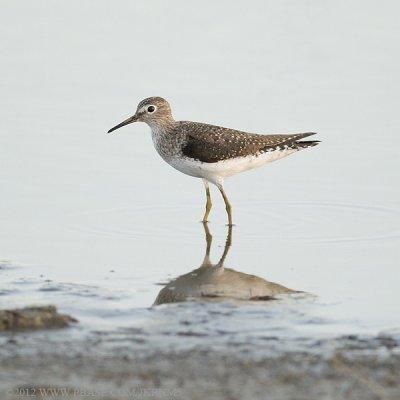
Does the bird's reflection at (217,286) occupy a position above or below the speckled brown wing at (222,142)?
below

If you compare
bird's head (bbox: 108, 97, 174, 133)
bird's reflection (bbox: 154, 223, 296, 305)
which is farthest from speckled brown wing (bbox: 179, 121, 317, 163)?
bird's reflection (bbox: 154, 223, 296, 305)

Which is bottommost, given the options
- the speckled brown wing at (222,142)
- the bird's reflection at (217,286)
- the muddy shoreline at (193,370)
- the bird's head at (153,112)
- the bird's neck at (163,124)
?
the muddy shoreline at (193,370)

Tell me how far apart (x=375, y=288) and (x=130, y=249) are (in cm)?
290

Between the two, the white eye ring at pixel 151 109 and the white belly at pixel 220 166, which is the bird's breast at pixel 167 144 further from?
the white eye ring at pixel 151 109

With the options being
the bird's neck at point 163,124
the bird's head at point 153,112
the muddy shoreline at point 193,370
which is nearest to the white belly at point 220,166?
the bird's neck at point 163,124

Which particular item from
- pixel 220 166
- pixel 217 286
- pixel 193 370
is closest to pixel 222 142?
pixel 220 166

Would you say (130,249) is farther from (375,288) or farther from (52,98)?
(52,98)

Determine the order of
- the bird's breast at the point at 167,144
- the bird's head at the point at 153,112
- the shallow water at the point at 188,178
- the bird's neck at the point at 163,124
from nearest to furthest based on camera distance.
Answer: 1. the shallow water at the point at 188,178
2. the bird's breast at the point at 167,144
3. the bird's neck at the point at 163,124
4. the bird's head at the point at 153,112

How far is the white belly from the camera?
1377cm

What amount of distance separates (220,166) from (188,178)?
1575 mm

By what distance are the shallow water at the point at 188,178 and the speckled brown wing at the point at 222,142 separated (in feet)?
2.05

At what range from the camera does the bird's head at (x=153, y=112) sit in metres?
14.6

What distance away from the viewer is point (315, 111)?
16.5 meters

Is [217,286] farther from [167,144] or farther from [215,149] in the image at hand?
[167,144]
